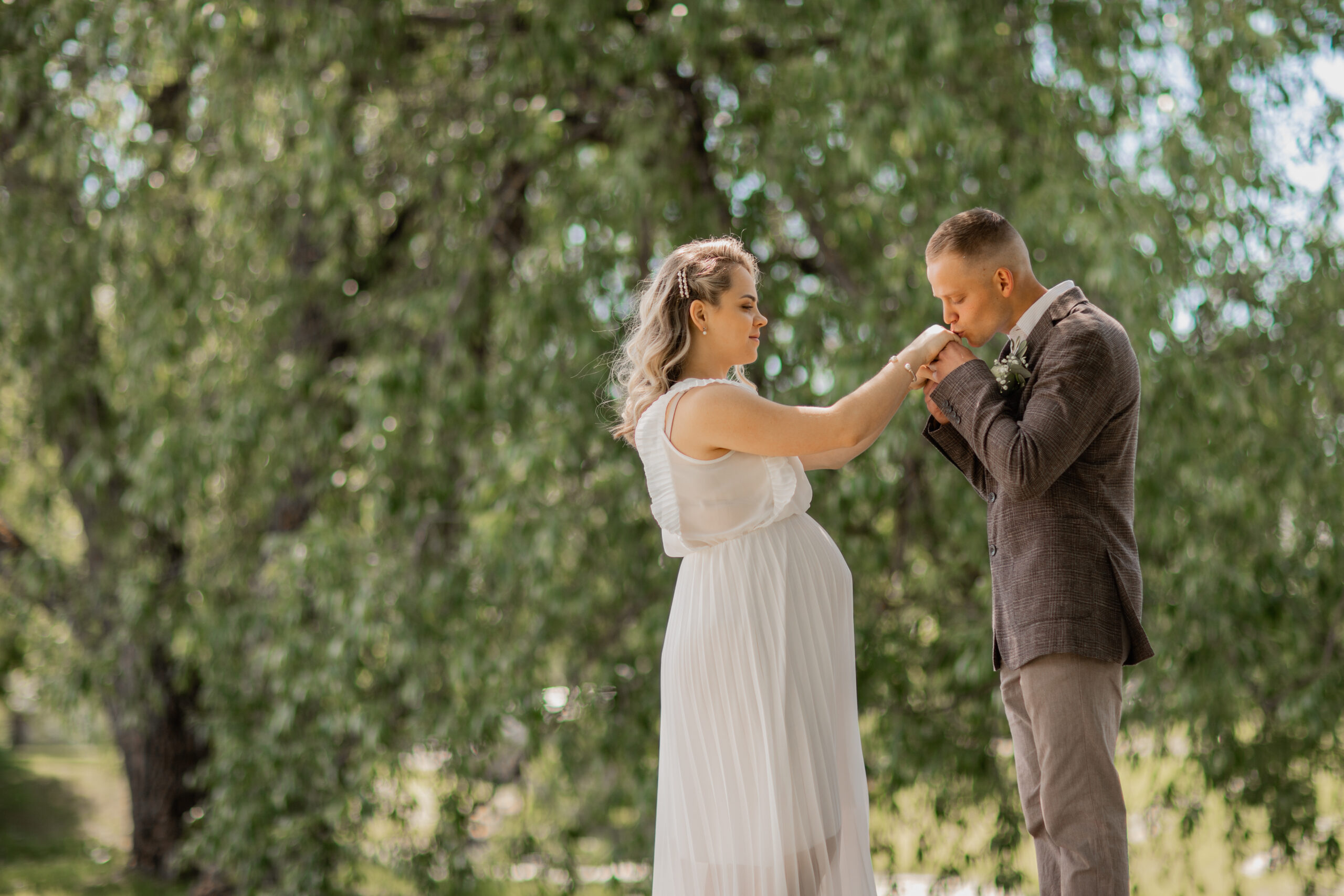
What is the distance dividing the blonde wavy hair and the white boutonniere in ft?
1.81

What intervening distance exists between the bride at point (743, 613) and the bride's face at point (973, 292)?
11cm

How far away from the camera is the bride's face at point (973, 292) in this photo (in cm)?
213

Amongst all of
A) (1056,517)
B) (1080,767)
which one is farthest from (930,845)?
(1056,517)

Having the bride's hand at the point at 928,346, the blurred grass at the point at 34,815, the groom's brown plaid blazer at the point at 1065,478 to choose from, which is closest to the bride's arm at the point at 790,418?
the bride's hand at the point at 928,346

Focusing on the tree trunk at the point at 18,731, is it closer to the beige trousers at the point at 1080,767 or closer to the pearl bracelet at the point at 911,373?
the pearl bracelet at the point at 911,373

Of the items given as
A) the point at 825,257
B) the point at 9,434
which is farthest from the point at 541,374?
the point at 9,434

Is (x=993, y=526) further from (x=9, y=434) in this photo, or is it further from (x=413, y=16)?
(x=9, y=434)

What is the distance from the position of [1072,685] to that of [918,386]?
0.62 metres

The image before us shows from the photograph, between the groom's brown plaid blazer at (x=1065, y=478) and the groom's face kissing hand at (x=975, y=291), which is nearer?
the groom's brown plaid blazer at (x=1065, y=478)

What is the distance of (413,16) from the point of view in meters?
5.00

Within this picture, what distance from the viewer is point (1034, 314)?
7.02ft

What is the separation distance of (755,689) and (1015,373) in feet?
2.65

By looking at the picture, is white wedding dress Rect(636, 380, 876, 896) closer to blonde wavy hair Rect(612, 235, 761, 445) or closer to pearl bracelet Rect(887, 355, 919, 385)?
blonde wavy hair Rect(612, 235, 761, 445)

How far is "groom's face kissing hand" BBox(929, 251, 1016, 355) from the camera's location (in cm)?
213
